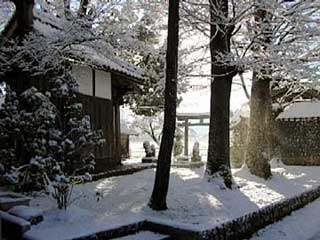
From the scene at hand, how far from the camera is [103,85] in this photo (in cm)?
1146

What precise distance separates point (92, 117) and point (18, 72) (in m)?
2.42

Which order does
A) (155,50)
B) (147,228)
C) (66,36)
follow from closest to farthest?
(147,228)
(66,36)
(155,50)

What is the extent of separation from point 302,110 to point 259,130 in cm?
699

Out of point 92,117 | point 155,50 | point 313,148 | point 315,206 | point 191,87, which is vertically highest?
point 155,50

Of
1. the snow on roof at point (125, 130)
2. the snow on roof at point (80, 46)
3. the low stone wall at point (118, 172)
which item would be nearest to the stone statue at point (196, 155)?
the low stone wall at point (118, 172)

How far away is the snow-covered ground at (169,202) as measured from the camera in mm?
5863

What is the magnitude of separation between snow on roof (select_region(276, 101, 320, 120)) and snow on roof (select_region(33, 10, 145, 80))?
898 cm

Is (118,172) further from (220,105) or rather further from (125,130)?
(125,130)

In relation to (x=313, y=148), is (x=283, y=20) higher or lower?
higher

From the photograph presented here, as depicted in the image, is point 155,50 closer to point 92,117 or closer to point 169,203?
point 92,117

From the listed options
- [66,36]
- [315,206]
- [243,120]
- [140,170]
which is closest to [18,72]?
[66,36]

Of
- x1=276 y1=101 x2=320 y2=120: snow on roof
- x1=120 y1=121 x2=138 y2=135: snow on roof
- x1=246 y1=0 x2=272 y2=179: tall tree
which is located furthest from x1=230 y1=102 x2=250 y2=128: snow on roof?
x1=120 y1=121 x2=138 y2=135: snow on roof

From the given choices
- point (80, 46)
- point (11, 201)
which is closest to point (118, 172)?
point (80, 46)

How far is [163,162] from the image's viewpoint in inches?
257
